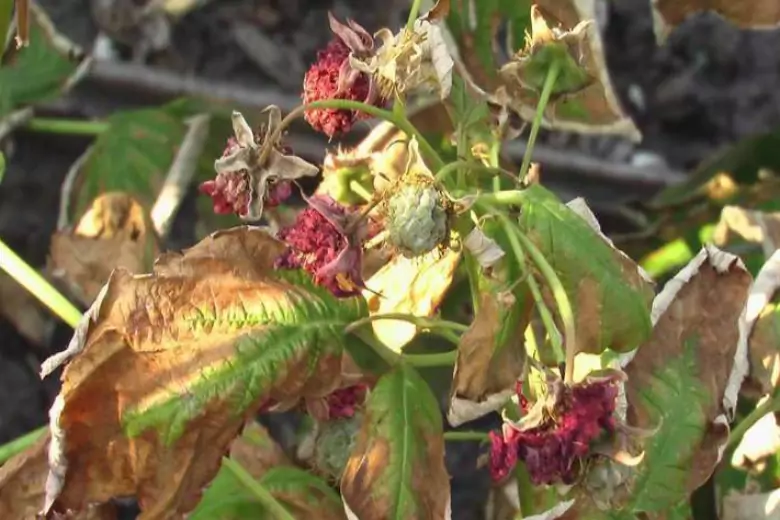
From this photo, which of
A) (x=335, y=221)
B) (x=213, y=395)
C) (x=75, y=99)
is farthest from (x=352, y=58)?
(x=75, y=99)

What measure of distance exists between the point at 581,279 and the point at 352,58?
19 centimetres

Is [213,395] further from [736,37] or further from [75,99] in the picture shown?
[736,37]

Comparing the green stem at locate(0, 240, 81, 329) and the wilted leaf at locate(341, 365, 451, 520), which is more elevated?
the green stem at locate(0, 240, 81, 329)

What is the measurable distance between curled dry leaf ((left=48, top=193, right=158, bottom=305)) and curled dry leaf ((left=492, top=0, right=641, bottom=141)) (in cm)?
40

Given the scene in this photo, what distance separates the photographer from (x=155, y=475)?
0.69m

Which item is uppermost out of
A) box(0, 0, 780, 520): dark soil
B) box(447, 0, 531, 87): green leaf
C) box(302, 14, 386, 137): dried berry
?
box(302, 14, 386, 137): dried berry

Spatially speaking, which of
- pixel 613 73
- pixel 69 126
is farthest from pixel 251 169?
pixel 613 73

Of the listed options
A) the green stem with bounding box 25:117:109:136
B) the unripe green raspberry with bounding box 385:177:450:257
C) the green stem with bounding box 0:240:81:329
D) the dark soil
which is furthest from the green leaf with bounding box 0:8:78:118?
the unripe green raspberry with bounding box 385:177:450:257

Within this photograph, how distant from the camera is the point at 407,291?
2.81ft

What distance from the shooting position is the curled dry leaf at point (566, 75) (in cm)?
75

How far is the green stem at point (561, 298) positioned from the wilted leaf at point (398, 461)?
0.12 metres

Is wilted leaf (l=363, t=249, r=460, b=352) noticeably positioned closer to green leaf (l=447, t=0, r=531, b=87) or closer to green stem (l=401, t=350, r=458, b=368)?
green stem (l=401, t=350, r=458, b=368)

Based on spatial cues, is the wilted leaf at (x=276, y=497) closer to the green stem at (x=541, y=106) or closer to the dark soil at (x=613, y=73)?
the green stem at (x=541, y=106)

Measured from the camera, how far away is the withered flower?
0.69 metres
